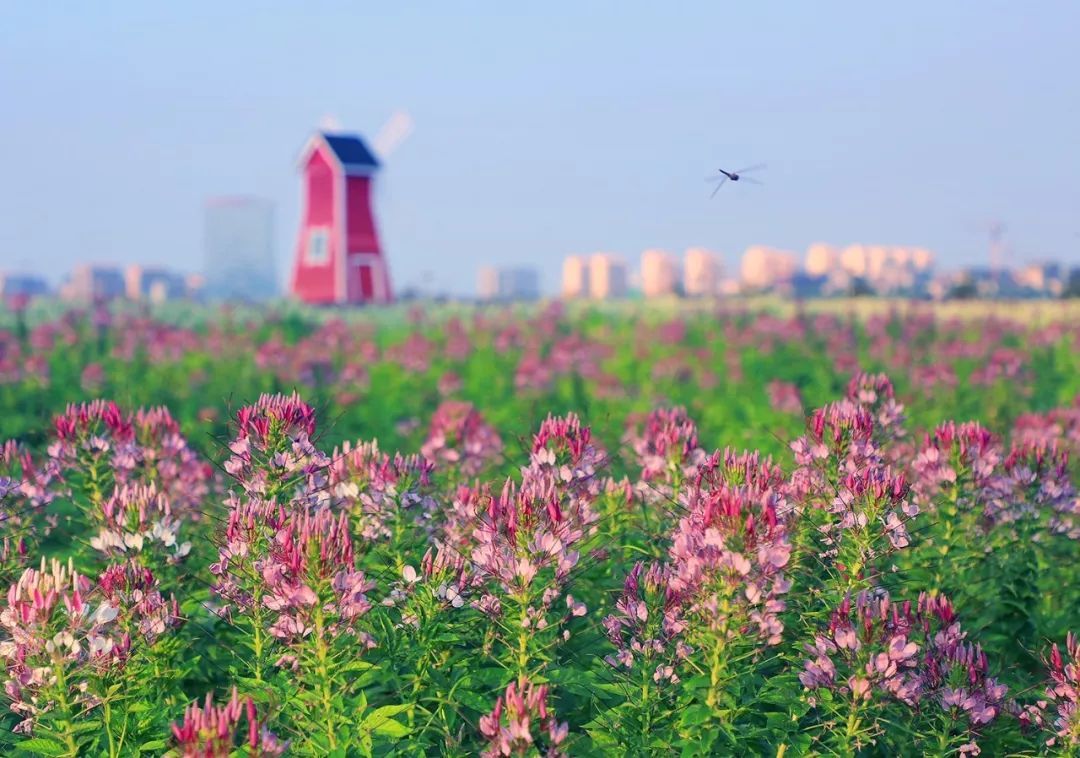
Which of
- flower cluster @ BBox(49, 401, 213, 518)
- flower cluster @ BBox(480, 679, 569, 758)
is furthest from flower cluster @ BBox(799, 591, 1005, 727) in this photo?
flower cluster @ BBox(49, 401, 213, 518)

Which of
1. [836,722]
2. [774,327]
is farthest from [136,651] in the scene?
[774,327]

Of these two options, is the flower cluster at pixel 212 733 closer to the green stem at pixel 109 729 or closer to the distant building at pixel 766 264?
the green stem at pixel 109 729

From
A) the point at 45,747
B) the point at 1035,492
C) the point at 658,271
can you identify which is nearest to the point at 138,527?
the point at 45,747

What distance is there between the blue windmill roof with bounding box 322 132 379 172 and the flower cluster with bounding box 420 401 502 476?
37.0 metres

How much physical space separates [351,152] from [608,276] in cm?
9138

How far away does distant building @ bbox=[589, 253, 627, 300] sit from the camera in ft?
440

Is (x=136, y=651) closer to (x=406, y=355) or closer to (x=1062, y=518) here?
(x=1062, y=518)

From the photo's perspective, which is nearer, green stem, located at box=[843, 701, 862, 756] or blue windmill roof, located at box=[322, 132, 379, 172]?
green stem, located at box=[843, 701, 862, 756]

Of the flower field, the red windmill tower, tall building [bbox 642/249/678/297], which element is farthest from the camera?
tall building [bbox 642/249/678/297]

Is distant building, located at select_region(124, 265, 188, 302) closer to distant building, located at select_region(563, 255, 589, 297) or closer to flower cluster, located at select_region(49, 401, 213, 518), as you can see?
distant building, located at select_region(563, 255, 589, 297)

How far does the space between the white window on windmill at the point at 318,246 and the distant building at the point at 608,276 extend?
292 ft

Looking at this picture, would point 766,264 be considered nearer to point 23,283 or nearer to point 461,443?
point 23,283

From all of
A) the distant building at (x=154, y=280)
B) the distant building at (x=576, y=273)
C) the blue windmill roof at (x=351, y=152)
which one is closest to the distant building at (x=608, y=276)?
the distant building at (x=576, y=273)

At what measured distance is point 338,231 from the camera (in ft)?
143
